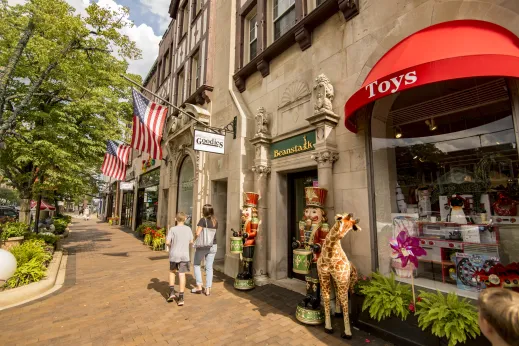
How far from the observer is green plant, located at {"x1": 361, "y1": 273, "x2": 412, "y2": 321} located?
381 cm

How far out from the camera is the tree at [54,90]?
29.4 feet

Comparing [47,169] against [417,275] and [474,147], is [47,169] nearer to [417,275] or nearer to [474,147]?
[417,275]

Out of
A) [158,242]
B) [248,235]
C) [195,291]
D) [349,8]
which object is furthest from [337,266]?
[158,242]

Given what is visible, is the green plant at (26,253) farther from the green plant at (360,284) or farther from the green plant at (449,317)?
the green plant at (449,317)

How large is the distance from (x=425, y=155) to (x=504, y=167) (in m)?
1.20

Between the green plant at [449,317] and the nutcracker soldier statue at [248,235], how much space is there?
391cm

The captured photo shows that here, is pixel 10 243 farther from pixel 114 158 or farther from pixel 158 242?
pixel 158 242

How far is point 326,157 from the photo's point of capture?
536cm

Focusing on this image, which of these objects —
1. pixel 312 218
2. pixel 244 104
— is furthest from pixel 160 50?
pixel 312 218

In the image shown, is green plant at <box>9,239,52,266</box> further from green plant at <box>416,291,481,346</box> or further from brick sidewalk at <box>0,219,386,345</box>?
green plant at <box>416,291,481,346</box>

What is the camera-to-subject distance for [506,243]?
152 inches

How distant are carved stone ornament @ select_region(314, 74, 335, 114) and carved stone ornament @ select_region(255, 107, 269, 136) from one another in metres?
1.97

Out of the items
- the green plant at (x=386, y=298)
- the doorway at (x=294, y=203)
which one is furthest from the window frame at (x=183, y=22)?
the green plant at (x=386, y=298)

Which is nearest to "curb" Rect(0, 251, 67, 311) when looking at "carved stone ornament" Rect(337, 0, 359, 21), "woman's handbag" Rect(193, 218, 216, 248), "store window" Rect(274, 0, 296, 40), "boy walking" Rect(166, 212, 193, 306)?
"boy walking" Rect(166, 212, 193, 306)
